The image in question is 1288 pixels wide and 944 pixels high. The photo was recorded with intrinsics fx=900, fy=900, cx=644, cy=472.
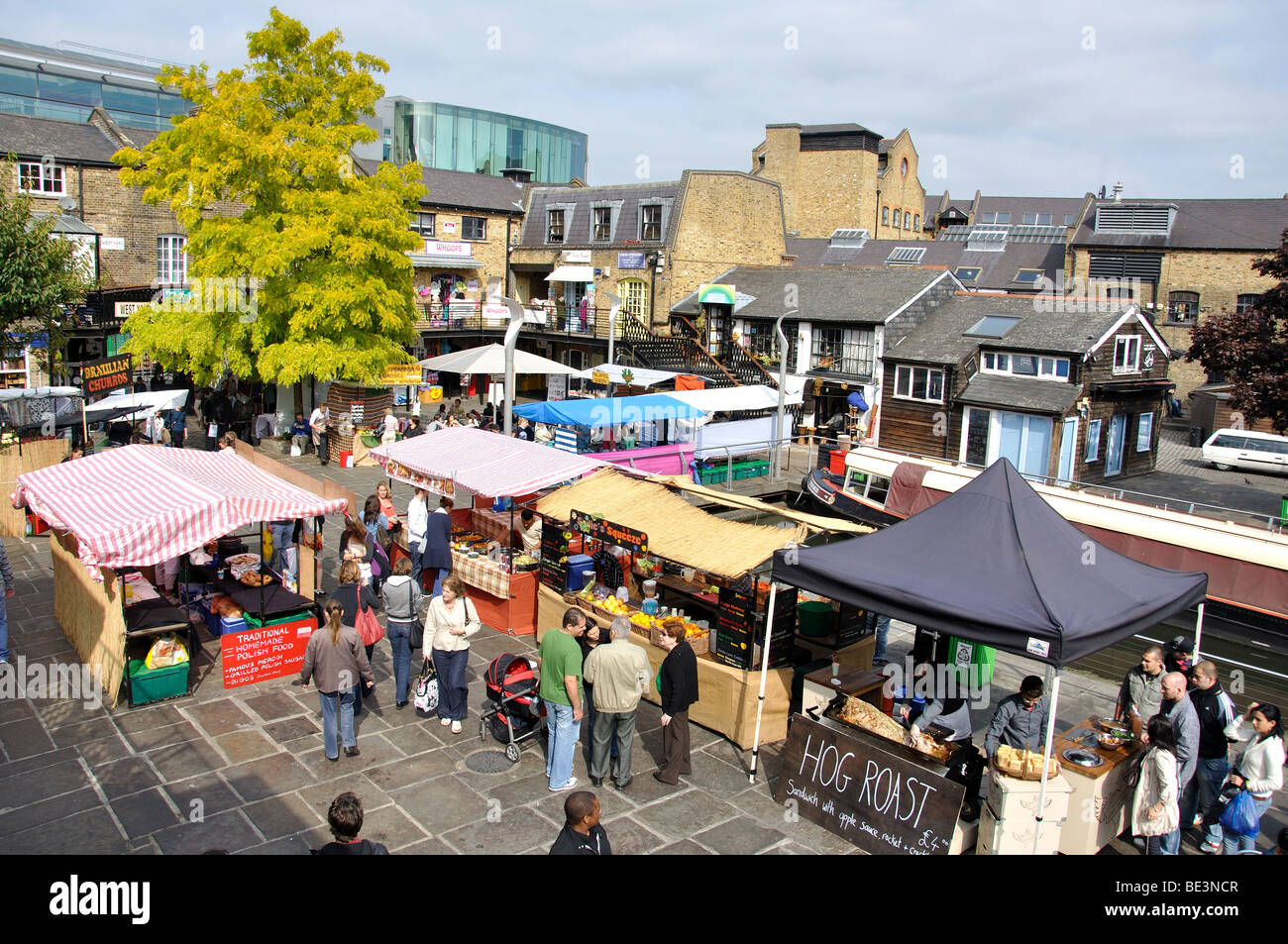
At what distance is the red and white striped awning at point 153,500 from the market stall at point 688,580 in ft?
Result: 9.83

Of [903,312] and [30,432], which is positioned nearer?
[30,432]

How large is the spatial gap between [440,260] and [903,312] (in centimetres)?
1947

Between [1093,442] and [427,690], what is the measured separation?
2348 cm

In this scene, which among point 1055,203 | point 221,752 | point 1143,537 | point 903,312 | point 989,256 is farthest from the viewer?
point 1055,203

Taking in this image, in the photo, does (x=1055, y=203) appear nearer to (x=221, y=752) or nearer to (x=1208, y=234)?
(x=1208, y=234)

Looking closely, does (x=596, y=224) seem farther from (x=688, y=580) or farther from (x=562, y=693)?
(x=562, y=693)

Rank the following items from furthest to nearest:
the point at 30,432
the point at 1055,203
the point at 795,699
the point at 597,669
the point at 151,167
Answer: the point at 1055,203, the point at 151,167, the point at 30,432, the point at 795,699, the point at 597,669

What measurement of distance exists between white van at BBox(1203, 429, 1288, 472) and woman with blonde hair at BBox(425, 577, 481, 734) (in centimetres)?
2970

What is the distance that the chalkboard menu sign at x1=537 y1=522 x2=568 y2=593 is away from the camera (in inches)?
455

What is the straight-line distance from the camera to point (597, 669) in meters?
8.12

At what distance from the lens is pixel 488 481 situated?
41.7 feet

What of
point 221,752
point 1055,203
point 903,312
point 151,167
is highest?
point 1055,203

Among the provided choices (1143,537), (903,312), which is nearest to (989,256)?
(903,312)

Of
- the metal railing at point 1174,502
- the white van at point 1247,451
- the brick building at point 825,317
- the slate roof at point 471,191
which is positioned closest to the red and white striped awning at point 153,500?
the metal railing at point 1174,502
